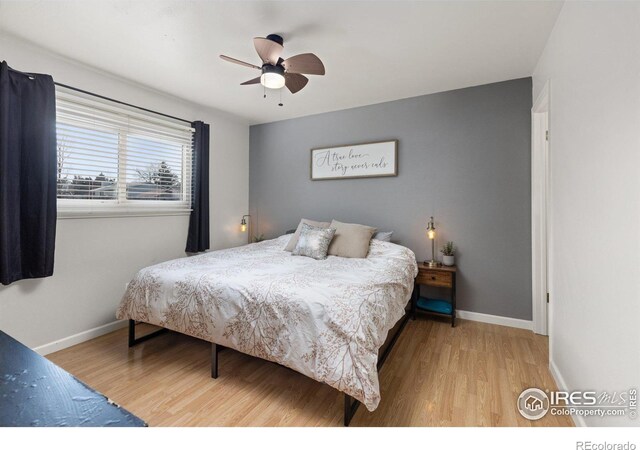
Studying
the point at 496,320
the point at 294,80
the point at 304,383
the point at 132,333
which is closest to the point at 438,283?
the point at 496,320

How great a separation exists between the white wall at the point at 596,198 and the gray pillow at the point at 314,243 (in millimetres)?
1839

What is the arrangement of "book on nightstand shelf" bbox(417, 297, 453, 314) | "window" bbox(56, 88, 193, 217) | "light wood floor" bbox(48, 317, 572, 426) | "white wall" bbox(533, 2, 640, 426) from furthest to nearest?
"book on nightstand shelf" bbox(417, 297, 453, 314) < "window" bbox(56, 88, 193, 217) < "light wood floor" bbox(48, 317, 572, 426) < "white wall" bbox(533, 2, 640, 426)

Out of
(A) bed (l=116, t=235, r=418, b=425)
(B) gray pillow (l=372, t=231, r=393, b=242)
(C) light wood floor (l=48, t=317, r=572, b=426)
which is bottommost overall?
(C) light wood floor (l=48, t=317, r=572, b=426)

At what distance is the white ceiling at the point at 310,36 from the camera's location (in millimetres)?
1837

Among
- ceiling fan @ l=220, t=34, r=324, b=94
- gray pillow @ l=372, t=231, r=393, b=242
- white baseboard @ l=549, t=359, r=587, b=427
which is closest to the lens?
white baseboard @ l=549, t=359, r=587, b=427

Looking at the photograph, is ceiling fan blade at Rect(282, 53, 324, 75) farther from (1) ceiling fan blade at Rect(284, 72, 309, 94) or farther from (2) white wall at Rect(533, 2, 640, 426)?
(2) white wall at Rect(533, 2, 640, 426)

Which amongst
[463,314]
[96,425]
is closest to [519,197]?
[463,314]

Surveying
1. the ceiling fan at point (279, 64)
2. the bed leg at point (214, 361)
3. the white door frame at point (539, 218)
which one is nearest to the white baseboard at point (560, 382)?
the white door frame at point (539, 218)

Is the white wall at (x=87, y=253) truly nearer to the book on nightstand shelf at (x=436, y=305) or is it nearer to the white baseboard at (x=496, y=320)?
the book on nightstand shelf at (x=436, y=305)

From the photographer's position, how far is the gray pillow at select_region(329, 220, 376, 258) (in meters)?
2.93

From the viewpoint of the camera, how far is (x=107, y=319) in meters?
2.81

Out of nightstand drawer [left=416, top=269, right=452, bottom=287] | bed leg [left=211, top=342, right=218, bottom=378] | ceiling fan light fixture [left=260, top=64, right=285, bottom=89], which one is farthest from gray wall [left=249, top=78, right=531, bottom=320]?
bed leg [left=211, top=342, right=218, bottom=378]

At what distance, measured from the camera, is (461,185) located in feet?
10.1

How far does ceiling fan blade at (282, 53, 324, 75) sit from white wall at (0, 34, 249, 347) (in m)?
1.37
